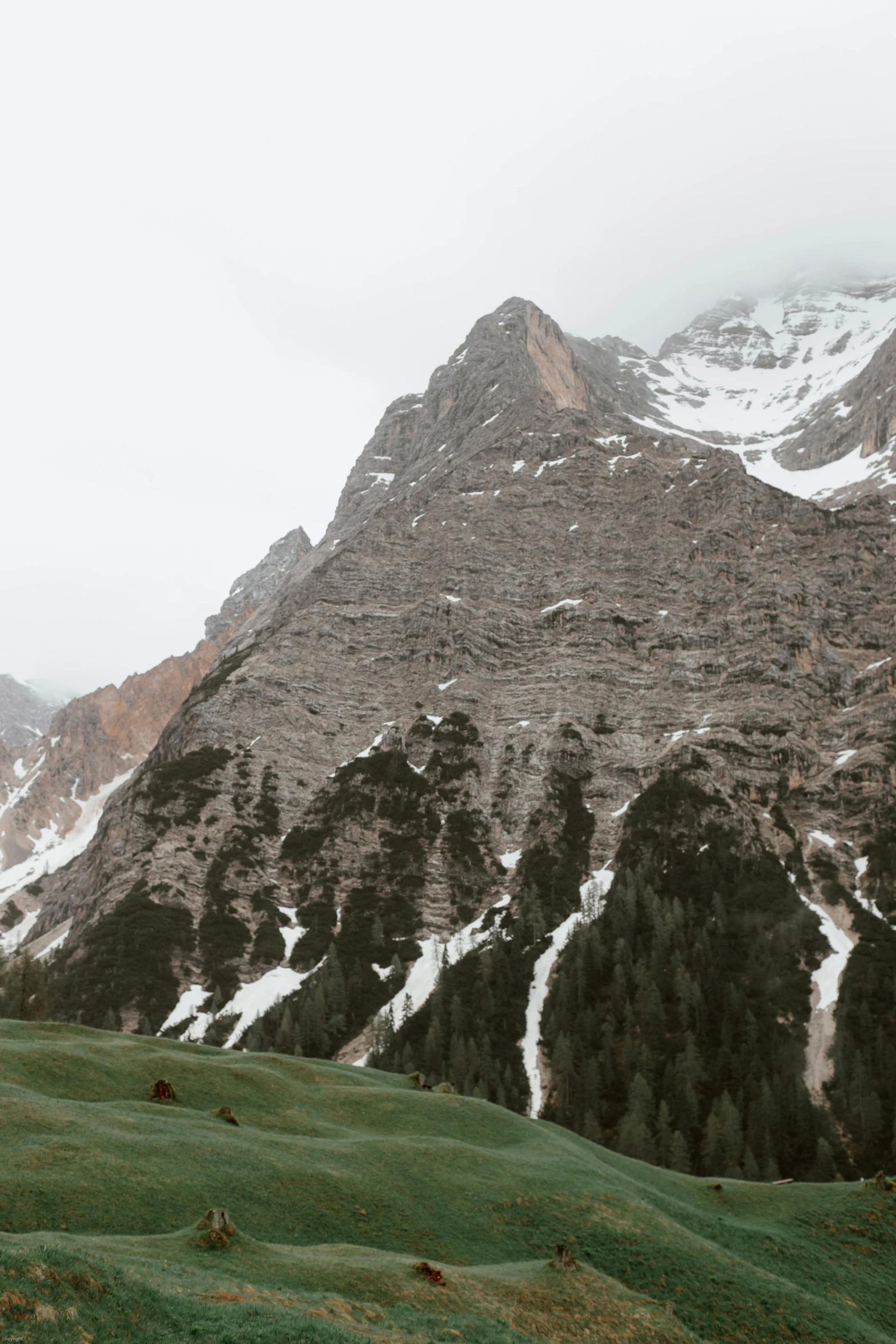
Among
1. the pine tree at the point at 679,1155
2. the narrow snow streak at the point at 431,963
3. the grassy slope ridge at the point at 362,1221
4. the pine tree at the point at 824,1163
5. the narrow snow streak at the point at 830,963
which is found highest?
the narrow snow streak at the point at 830,963

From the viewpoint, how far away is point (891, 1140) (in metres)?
102

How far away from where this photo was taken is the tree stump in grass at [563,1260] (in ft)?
102

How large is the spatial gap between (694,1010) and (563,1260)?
10855 centimetres

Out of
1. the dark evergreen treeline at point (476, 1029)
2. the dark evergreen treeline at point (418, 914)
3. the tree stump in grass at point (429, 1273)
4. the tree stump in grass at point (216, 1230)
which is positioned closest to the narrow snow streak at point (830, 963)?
the dark evergreen treeline at point (418, 914)

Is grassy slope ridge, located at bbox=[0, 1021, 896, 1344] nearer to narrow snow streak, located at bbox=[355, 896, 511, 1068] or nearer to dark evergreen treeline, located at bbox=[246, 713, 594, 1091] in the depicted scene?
dark evergreen treeline, located at bbox=[246, 713, 594, 1091]

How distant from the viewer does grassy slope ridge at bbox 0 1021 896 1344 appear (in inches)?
842

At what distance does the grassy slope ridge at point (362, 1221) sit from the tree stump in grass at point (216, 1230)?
546mm

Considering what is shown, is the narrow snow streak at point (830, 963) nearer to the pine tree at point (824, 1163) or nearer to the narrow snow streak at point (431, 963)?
the pine tree at point (824, 1163)

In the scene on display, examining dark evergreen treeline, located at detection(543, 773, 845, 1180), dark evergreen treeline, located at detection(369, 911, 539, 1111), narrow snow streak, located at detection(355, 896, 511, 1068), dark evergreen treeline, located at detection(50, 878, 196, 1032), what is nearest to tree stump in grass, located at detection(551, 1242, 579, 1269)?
dark evergreen treeline, located at detection(543, 773, 845, 1180)

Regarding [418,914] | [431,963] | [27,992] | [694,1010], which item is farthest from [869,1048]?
[27,992]

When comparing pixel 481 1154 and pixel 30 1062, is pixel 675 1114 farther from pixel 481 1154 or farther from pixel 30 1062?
pixel 30 1062

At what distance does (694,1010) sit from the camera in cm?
13025

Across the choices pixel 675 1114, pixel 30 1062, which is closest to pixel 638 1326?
pixel 30 1062

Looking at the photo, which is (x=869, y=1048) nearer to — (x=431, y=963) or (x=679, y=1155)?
(x=679, y=1155)
